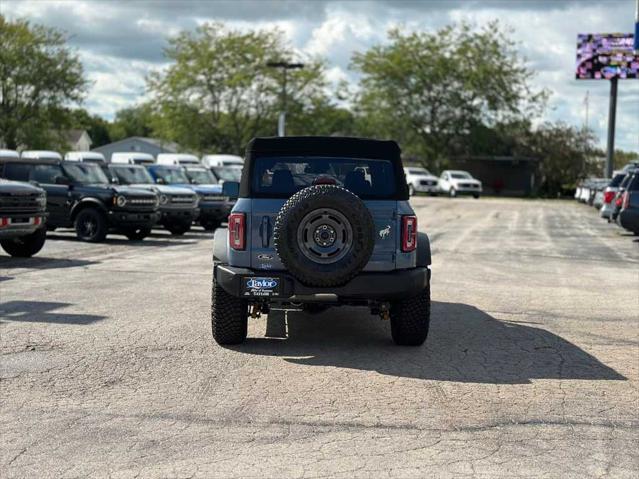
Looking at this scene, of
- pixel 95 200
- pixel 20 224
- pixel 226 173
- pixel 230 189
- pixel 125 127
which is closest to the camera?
pixel 230 189

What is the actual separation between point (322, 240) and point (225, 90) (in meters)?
67.7

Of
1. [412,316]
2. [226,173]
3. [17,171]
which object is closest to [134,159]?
[226,173]

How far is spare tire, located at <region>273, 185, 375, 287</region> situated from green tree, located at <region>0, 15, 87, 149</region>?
6024cm

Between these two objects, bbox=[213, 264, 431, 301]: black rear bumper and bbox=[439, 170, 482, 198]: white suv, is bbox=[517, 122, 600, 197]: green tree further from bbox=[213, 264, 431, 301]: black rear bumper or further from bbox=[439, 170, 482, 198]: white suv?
bbox=[213, 264, 431, 301]: black rear bumper

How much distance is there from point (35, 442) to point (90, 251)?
12.8m

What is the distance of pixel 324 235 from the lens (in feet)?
24.9

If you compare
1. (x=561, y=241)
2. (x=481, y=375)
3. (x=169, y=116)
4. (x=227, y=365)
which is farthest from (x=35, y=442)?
(x=169, y=116)

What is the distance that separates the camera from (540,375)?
736 cm

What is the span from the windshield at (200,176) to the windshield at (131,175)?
106 inches

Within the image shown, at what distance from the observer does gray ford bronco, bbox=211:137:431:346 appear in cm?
757

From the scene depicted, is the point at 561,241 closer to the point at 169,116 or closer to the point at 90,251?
the point at 90,251

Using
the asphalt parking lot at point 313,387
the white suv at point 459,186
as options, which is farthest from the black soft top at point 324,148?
the white suv at point 459,186

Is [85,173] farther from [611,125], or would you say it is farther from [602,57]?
[611,125]

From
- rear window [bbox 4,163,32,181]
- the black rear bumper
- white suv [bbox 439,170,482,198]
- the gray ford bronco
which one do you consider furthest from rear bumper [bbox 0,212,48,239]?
white suv [bbox 439,170,482,198]
